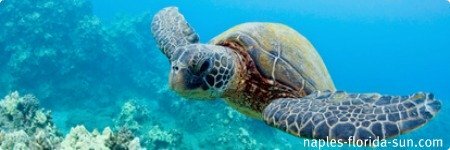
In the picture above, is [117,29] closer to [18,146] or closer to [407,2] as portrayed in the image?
[18,146]

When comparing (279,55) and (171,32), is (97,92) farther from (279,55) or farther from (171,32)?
(279,55)

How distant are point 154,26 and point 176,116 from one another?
24.7ft

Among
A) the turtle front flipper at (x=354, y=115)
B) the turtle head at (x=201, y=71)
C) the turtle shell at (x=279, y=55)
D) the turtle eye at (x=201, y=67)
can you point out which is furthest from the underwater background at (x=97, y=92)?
the turtle front flipper at (x=354, y=115)

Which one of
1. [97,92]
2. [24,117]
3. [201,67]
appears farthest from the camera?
[97,92]

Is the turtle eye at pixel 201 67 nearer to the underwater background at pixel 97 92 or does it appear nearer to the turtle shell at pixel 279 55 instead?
the turtle shell at pixel 279 55

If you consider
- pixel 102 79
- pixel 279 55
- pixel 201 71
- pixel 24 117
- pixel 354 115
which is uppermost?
pixel 102 79

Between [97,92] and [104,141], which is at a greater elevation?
[97,92]

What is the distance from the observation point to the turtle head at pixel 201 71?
3.65 metres

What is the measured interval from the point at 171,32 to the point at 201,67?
1467mm

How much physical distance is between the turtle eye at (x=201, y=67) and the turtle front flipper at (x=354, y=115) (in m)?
0.73

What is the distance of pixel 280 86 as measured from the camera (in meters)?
4.18

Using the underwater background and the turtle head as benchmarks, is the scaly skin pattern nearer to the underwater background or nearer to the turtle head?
the turtle head

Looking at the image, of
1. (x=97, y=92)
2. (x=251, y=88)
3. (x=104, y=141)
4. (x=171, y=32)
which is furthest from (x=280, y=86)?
(x=97, y=92)

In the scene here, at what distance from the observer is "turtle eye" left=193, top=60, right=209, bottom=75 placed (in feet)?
12.2
